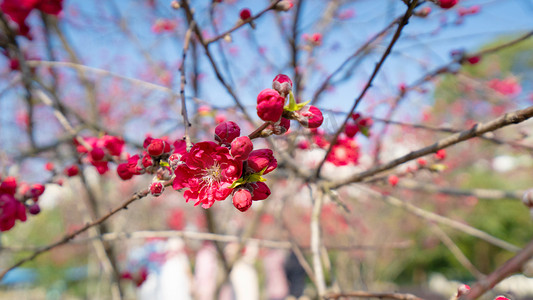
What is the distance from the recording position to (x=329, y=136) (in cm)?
150

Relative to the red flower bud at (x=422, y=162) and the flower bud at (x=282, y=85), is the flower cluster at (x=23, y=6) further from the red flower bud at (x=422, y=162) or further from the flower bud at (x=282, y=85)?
the red flower bud at (x=422, y=162)

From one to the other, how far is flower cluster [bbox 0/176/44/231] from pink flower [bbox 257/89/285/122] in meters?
0.86

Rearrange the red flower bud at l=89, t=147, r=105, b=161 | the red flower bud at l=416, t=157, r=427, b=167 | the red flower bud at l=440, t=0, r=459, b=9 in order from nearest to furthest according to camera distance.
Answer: the red flower bud at l=440, t=0, r=459, b=9 < the red flower bud at l=89, t=147, r=105, b=161 < the red flower bud at l=416, t=157, r=427, b=167

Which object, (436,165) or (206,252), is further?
(206,252)

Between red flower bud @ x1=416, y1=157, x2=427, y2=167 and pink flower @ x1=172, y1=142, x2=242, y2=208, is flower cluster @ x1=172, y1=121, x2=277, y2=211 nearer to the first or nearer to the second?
pink flower @ x1=172, y1=142, x2=242, y2=208

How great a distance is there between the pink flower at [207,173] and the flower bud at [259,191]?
0.20ft

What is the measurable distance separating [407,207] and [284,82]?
132 centimetres

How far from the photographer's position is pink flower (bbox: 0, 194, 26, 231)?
950mm

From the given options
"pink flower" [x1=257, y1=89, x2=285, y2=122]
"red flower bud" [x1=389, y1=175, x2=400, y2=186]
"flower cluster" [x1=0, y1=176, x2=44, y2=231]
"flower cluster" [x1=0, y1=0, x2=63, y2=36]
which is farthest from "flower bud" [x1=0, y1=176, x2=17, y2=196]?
"red flower bud" [x1=389, y1=175, x2=400, y2=186]

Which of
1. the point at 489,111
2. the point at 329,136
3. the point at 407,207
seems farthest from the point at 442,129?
the point at 489,111

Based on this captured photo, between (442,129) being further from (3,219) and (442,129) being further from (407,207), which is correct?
(3,219)

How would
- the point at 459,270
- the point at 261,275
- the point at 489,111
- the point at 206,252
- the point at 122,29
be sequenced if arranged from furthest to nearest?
the point at 261,275, the point at 459,270, the point at 489,111, the point at 206,252, the point at 122,29

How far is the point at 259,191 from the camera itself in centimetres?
76

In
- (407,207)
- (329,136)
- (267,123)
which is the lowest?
(267,123)
